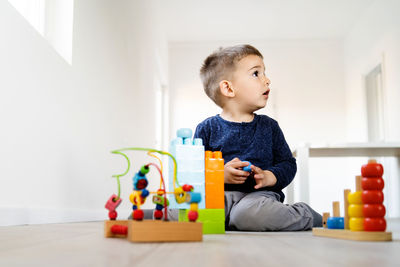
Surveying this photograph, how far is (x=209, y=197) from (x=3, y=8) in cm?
79

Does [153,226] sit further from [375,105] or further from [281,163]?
[375,105]

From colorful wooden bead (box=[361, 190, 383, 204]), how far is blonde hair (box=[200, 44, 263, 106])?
1005 mm

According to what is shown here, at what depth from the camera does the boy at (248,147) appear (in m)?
1.45

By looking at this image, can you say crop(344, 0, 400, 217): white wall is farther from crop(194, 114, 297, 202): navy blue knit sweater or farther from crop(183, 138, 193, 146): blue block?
crop(183, 138, 193, 146): blue block

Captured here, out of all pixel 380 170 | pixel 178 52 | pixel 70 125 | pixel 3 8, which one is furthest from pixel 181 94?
pixel 380 170

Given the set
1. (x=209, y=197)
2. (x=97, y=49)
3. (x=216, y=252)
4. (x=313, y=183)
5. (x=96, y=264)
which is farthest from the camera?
(x=313, y=183)

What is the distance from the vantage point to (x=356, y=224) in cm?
96

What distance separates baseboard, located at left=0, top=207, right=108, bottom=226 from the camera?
4.51 feet

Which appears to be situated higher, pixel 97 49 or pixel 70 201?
pixel 97 49

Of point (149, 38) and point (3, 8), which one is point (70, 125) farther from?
point (149, 38)

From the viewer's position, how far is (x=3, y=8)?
137cm

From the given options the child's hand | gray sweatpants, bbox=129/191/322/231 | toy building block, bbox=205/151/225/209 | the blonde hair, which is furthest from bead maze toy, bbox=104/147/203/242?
the blonde hair

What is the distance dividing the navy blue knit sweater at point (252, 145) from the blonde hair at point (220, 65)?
17 cm

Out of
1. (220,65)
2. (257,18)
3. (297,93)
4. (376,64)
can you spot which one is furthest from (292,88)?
(220,65)
